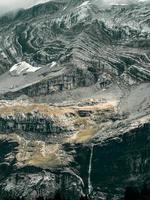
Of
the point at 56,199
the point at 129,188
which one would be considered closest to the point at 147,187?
the point at 129,188

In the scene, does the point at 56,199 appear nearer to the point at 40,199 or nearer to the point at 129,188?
the point at 40,199

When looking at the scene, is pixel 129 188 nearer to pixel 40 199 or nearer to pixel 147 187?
pixel 147 187

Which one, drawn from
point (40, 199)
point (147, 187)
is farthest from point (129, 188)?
point (40, 199)

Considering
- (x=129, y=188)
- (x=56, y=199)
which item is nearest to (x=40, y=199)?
(x=56, y=199)

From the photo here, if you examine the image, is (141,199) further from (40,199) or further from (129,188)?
(40,199)
